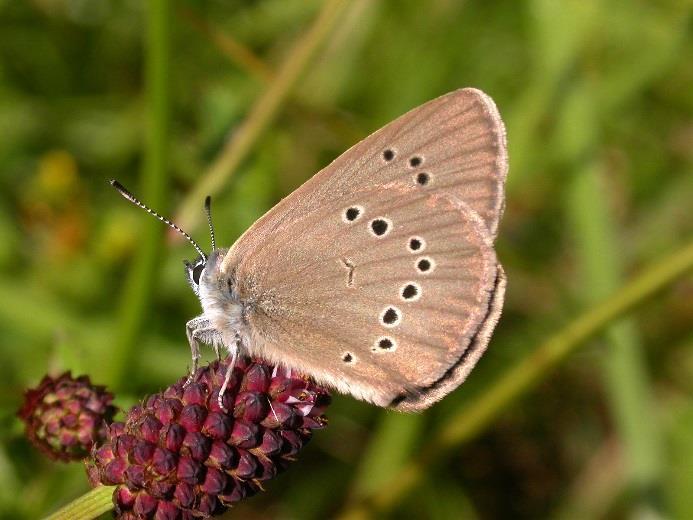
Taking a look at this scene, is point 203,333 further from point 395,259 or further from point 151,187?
point 151,187

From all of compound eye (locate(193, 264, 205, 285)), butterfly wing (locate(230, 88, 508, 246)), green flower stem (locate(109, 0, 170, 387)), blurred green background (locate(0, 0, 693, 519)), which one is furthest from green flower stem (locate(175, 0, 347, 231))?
butterfly wing (locate(230, 88, 508, 246))

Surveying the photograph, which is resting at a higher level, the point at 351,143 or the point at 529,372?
the point at 351,143

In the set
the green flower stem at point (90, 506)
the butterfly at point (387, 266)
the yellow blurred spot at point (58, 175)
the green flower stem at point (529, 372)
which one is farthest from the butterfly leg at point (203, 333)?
the yellow blurred spot at point (58, 175)

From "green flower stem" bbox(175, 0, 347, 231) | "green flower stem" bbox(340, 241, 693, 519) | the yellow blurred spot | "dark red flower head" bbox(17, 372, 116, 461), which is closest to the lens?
"dark red flower head" bbox(17, 372, 116, 461)

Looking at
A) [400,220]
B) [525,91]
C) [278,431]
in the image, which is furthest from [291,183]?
[278,431]

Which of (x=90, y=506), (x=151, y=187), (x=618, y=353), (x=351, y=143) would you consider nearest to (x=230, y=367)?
(x=90, y=506)

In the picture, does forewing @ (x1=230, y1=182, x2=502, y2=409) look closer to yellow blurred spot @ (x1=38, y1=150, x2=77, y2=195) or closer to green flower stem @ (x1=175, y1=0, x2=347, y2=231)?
green flower stem @ (x1=175, y1=0, x2=347, y2=231)
